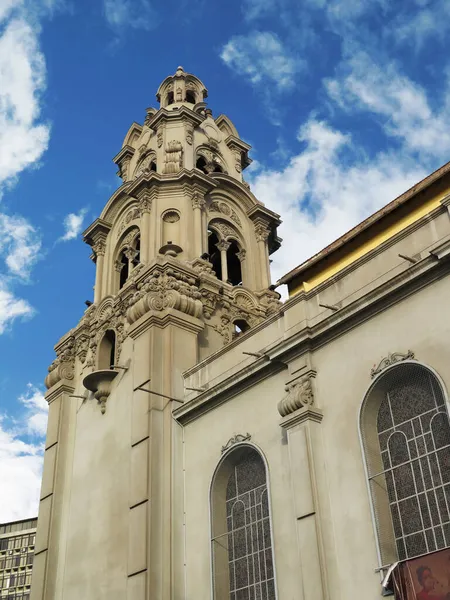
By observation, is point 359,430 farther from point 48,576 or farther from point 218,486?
point 48,576

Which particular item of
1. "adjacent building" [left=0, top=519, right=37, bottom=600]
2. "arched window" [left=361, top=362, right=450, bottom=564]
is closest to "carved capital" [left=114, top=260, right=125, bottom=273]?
"arched window" [left=361, top=362, right=450, bottom=564]

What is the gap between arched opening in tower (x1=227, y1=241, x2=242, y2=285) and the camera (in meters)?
32.2

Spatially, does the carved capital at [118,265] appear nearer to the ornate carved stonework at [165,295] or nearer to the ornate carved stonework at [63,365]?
the ornate carved stonework at [63,365]

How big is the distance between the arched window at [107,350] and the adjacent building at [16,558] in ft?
178

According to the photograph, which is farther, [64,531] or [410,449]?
[64,531]

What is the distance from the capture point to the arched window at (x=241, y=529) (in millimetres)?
19109

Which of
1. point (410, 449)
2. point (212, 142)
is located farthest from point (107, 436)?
point (212, 142)

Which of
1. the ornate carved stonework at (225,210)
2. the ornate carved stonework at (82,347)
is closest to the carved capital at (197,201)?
the ornate carved stonework at (225,210)

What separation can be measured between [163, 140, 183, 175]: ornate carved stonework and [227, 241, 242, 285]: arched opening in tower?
12.9 ft

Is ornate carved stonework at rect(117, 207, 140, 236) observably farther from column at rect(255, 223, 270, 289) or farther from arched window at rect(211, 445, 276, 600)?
arched window at rect(211, 445, 276, 600)

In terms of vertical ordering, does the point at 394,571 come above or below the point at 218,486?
below

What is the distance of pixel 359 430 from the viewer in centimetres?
1752

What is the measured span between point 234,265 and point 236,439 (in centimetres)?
1289

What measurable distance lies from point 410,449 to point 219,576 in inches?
255
